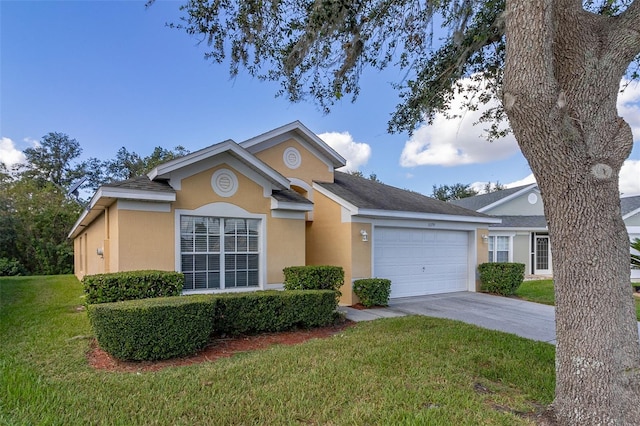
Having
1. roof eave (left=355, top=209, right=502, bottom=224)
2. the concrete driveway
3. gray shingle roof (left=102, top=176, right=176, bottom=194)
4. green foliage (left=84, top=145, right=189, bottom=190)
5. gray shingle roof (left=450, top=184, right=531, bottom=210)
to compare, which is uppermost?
green foliage (left=84, top=145, right=189, bottom=190)

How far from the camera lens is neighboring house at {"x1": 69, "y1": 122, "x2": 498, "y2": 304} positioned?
8.30m

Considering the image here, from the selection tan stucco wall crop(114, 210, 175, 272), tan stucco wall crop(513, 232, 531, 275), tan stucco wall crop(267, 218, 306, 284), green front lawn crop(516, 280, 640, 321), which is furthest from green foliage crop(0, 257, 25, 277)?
tan stucco wall crop(513, 232, 531, 275)

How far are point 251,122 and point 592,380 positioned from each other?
14.2 meters

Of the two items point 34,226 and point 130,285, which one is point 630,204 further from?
point 34,226

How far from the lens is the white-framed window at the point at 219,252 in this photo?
8.78 meters

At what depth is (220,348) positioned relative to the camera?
6.28m

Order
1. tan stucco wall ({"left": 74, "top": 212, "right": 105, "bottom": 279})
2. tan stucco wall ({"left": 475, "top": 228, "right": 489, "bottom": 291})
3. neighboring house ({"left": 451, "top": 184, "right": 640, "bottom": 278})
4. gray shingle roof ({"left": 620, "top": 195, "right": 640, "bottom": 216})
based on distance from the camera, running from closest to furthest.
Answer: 1. tan stucco wall ({"left": 74, "top": 212, "right": 105, "bottom": 279})
2. tan stucco wall ({"left": 475, "top": 228, "right": 489, "bottom": 291})
3. neighboring house ({"left": 451, "top": 184, "right": 640, "bottom": 278})
4. gray shingle roof ({"left": 620, "top": 195, "right": 640, "bottom": 216})

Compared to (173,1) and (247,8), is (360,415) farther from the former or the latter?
(173,1)

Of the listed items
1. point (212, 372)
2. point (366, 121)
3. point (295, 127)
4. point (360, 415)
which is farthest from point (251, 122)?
point (360, 415)

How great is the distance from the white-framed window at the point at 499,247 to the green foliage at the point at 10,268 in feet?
102

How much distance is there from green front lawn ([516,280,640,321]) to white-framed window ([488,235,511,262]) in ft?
9.74

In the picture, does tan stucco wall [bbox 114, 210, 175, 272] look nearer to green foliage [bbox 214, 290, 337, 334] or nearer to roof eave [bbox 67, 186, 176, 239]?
roof eave [bbox 67, 186, 176, 239]

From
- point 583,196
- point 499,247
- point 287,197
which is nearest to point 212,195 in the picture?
point 287,197

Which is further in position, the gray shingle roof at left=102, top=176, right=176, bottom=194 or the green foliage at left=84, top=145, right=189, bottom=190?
the green foliage at left=84, top=145, right=189, bottom=190
